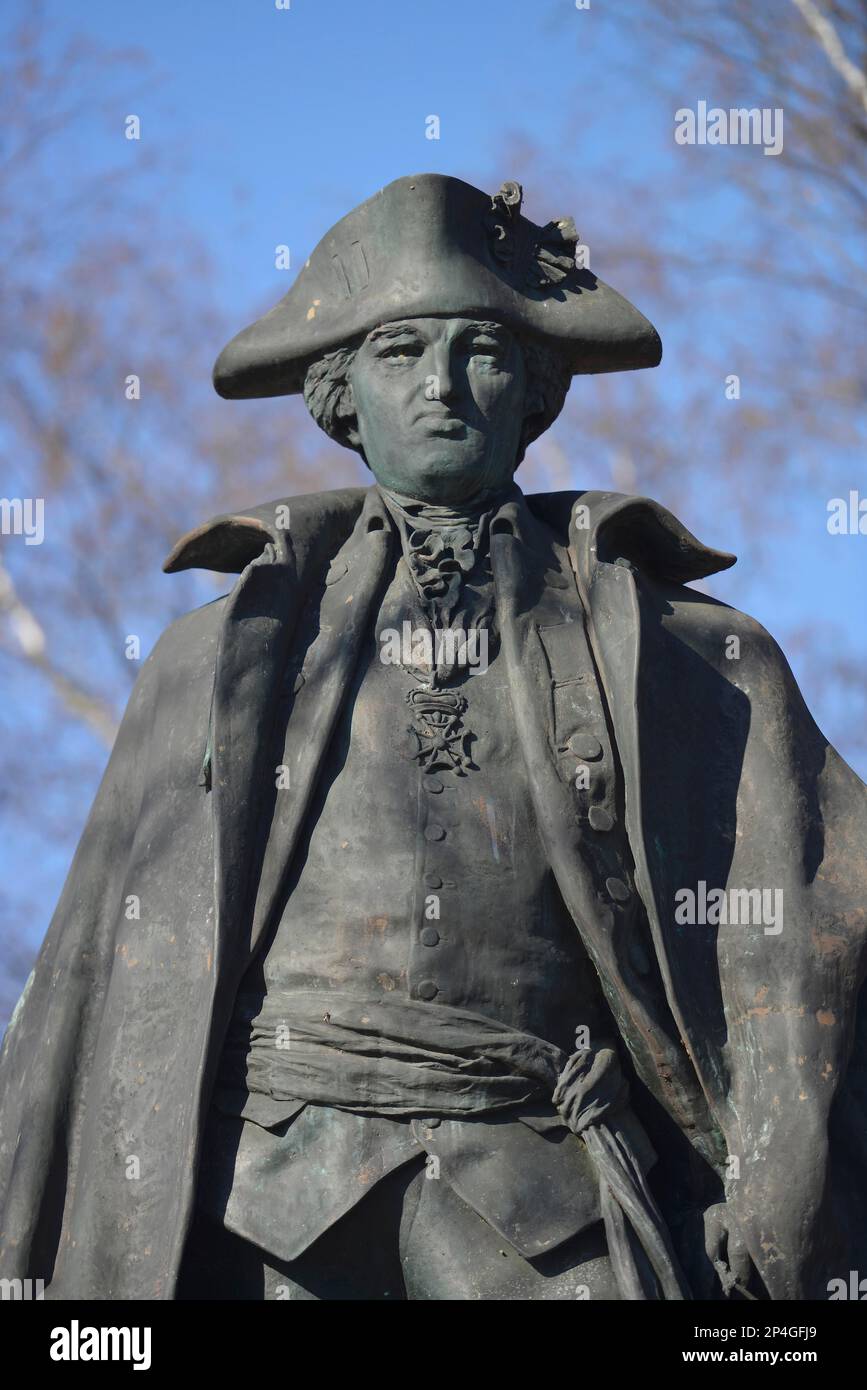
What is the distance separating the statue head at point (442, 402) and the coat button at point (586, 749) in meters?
0.67

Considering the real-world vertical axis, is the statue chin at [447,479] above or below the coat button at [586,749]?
above

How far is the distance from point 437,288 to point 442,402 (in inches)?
10.8

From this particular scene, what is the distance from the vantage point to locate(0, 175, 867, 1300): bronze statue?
5.89 meters

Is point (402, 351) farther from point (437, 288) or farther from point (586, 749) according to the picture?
point (586, 749)

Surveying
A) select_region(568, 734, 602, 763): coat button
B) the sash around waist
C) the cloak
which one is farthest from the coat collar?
the sash around waist

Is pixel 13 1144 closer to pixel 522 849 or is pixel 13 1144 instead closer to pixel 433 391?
pixel 522 849

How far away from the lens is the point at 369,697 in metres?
6.23

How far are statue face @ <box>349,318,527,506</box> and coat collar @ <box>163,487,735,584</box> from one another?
0.12 metres

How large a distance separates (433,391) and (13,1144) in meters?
1.94

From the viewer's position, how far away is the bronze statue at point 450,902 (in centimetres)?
589

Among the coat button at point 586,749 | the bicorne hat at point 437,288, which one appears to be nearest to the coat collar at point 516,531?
the bicorne hat at point 437,288

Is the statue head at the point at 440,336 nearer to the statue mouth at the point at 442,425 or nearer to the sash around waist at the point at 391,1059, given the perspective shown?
the statue mouth at the point at 442,425
